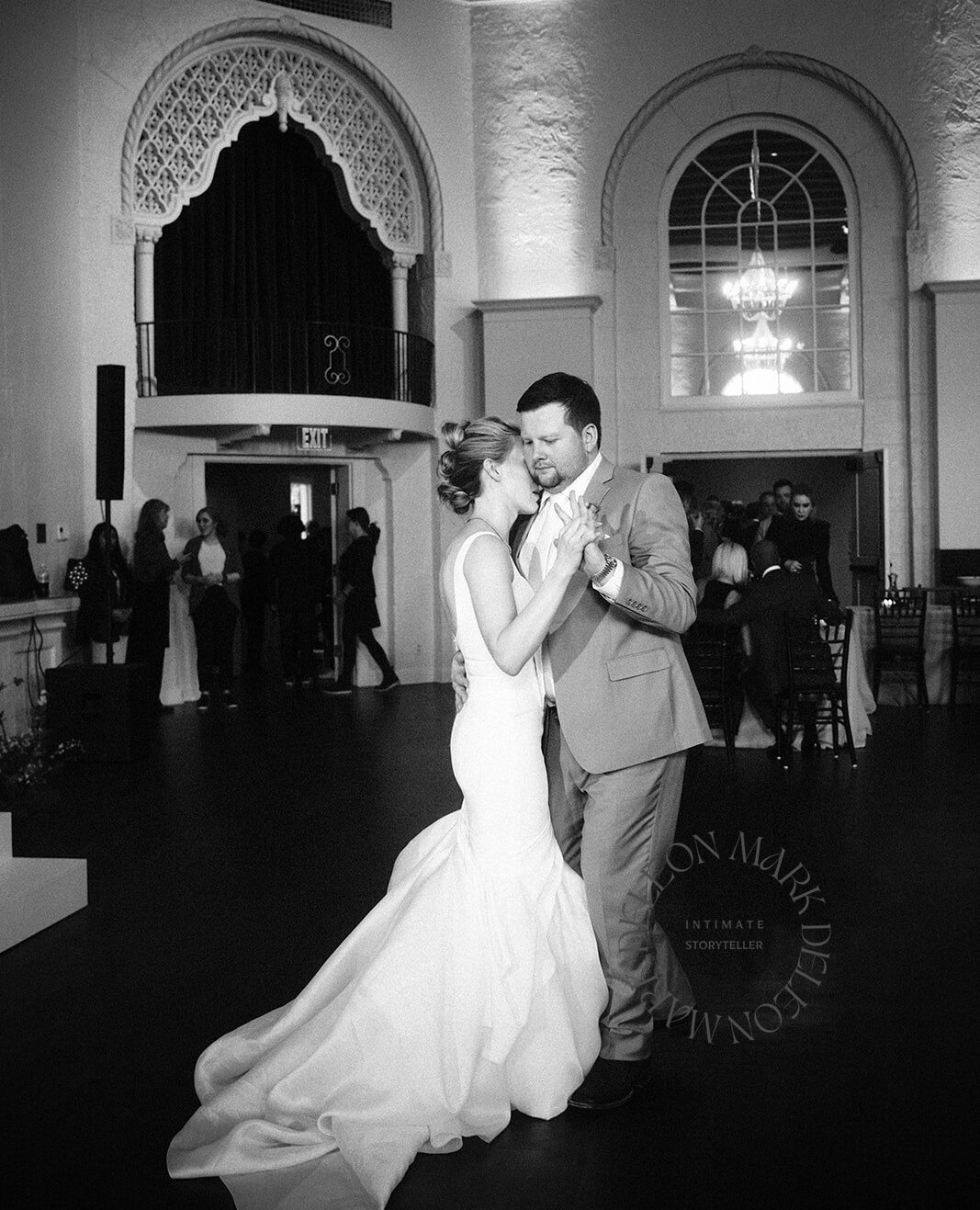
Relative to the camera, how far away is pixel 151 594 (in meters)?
9.96

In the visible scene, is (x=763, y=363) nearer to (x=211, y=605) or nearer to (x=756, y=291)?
(x=756, y=291)

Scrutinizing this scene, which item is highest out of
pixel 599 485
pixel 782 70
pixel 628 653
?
pixel 782 70

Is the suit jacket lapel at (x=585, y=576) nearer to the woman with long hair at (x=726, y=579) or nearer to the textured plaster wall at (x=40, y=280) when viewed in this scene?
the woman with long hair at (x=726, y=579)

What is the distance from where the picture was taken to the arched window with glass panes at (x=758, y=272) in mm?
12859

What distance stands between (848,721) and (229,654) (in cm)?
526

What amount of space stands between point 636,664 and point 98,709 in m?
5.69

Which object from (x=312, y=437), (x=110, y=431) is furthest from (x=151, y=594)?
(x=312, y=437)

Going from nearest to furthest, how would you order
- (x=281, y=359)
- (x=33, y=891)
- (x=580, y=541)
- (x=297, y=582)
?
(x=580, y=541), (x=33, y=891), (x=297, y=582), (x=281, y=359)

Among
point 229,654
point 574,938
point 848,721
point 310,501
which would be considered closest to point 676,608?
point 574,938

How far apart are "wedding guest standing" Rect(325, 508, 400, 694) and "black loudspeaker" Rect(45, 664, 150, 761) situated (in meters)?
3.39

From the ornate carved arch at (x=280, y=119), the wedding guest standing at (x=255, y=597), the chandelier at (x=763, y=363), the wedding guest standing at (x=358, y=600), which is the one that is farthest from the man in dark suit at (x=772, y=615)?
the wedding guest standing at (x=255, y=597)

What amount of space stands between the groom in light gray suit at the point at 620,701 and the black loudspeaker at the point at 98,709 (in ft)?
17.7

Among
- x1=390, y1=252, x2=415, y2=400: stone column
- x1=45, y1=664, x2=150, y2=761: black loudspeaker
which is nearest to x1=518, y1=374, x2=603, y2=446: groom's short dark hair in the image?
x1=45, y1=664, x2=150, y2=761: black loudspeaker

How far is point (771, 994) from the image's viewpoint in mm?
3717
